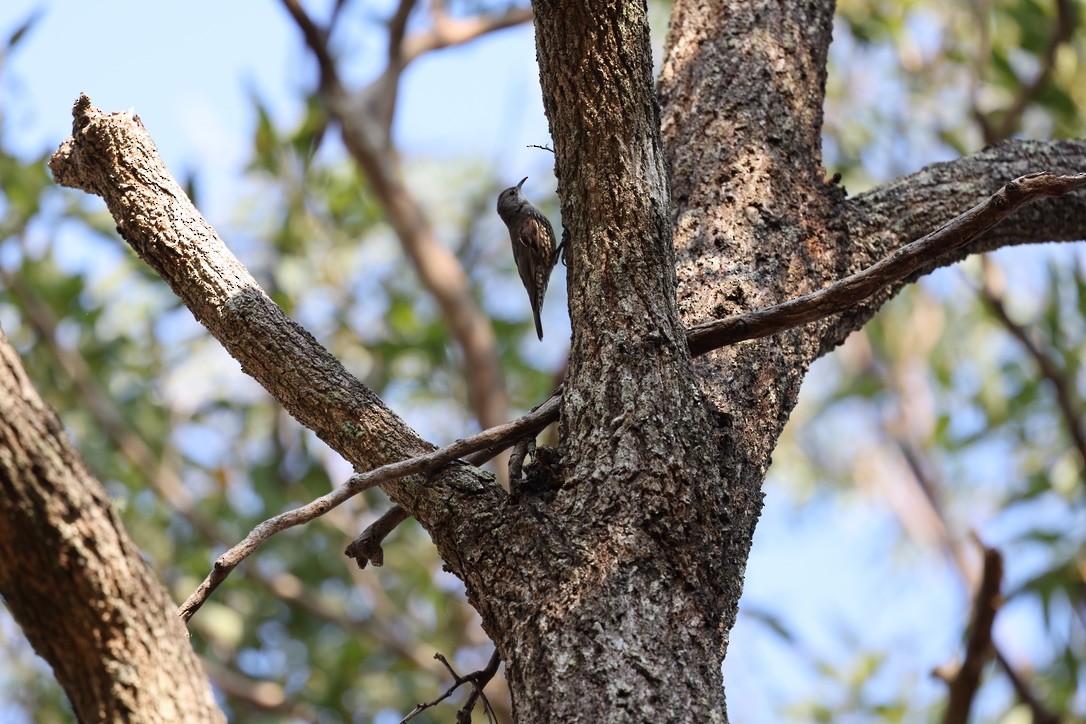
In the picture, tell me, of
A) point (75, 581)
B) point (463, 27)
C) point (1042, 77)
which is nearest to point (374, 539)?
point (75, 581)

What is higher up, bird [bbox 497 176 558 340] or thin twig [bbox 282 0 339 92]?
thin twig [bbox 282 0 339 92]

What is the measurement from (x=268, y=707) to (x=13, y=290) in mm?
2638

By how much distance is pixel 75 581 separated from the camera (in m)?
1.39

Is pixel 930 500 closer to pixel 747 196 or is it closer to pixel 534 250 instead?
pixel 534 250

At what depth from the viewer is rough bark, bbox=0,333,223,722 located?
1.37m

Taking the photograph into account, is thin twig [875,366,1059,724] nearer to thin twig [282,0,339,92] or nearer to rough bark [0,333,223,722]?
thin twig [282,0,339,92]

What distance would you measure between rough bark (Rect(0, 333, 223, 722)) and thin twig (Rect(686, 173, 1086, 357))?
1.06 metres

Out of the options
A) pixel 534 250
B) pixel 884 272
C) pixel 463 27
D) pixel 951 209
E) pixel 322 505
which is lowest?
pixel 322 505

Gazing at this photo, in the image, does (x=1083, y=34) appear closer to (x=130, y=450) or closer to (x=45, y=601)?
(x=130, y=450)

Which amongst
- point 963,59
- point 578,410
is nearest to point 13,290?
point 578,410

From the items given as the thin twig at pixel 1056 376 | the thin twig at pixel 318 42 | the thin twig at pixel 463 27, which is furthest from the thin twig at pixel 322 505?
the thin twig at pixel 463 27

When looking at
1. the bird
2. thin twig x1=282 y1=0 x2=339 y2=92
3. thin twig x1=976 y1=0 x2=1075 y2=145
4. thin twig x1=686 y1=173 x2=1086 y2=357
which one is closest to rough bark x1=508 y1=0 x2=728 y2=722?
thin twig x1=686 y1=173 x2=1086 y2=357

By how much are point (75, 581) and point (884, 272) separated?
55.8 inches

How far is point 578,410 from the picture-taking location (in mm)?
1966
